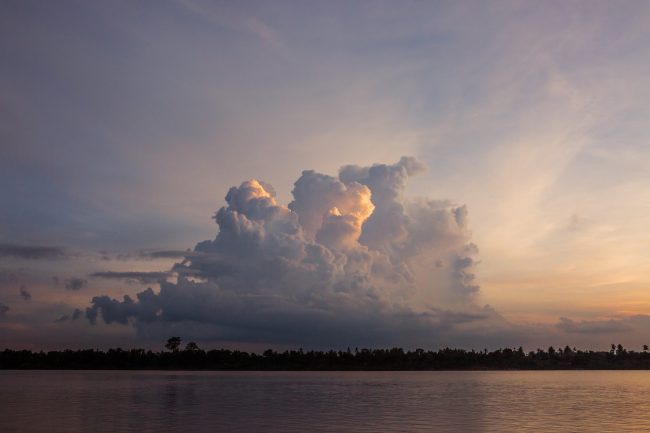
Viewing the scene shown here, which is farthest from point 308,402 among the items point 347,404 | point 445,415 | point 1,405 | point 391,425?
point 1,405

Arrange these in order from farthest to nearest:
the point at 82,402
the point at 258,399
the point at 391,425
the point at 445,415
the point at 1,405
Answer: the point at 258,399 < the point at 82,402 < the point at 1,405 < the point at 445,415 < the point at 391,425

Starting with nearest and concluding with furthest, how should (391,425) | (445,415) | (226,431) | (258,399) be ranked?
(226,431), (391,425), (445,415), (258,399)

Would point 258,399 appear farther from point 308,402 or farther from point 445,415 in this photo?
point 445,415

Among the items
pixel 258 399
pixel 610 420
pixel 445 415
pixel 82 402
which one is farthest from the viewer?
pixel 258 399

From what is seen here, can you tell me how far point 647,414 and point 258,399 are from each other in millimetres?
58061

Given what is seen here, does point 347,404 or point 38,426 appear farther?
point 347,404

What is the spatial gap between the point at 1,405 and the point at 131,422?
34670 millimetres

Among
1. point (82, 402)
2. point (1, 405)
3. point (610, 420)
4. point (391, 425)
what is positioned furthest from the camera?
point (82, 402)

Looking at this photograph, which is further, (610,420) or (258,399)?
(258,399)

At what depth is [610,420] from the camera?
243 feet

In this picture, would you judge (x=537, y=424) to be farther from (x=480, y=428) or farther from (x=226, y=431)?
(x=226, y=431)

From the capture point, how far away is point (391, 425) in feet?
217

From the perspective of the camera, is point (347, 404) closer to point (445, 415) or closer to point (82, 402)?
point (445, 415)

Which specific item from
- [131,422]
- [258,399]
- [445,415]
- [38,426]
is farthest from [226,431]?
[258,399]
